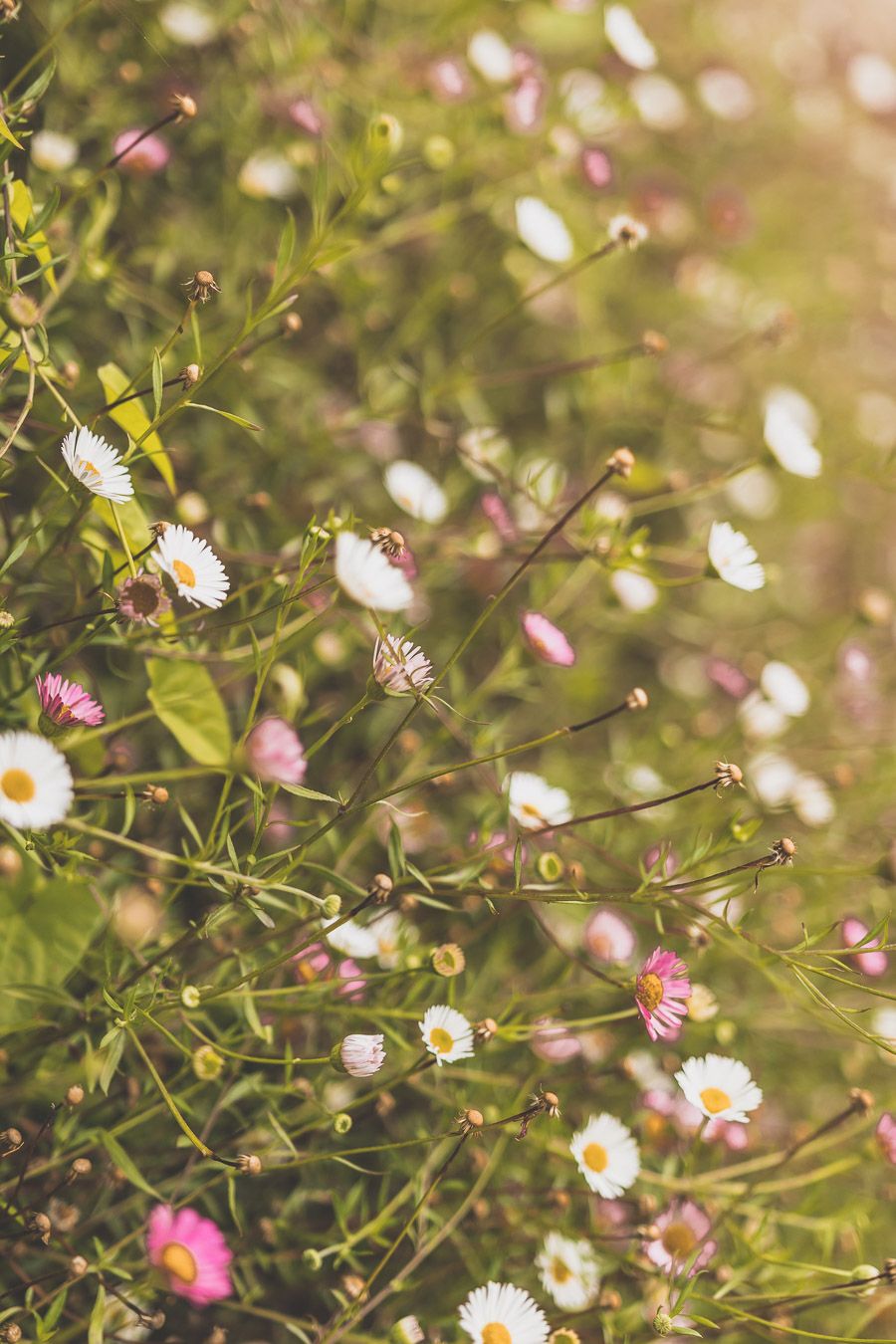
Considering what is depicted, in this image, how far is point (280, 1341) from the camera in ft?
2.29

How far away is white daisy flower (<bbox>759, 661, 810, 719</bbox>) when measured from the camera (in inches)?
37.2

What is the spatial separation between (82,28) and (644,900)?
0.87 metres

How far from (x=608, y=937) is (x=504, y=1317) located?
0.92ft

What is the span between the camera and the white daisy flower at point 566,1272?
0.68 m

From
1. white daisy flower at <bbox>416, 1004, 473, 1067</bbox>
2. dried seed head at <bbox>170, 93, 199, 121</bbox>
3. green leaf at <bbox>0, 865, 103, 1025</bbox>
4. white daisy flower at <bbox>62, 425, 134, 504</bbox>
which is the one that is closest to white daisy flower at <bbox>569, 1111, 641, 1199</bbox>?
white daisy flower at <bbox>416, 1004, 473, 1067</bbox>

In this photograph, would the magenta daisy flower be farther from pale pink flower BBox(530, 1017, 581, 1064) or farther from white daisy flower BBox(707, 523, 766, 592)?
white daisy flower BBox(707, 523, 766, 592)

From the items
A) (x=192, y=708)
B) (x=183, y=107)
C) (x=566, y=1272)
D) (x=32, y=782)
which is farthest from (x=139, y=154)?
(x=566, y=1272)

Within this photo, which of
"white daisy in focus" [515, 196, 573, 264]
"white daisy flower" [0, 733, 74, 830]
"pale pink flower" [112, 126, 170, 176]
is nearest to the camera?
"white daisy flower" [0, 733, 74, 830]

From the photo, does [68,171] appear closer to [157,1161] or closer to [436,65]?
[436,65]

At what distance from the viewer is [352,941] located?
26.6 inches

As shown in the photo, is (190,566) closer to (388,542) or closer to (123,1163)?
(388,542)

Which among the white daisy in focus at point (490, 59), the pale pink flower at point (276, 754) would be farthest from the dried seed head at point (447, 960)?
→ the white daisy in focus at point (490, 59)

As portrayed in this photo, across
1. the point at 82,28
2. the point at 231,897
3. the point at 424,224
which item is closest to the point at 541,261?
the point at 424,224

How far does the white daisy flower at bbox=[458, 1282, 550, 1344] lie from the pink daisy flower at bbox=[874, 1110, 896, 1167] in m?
0.27
